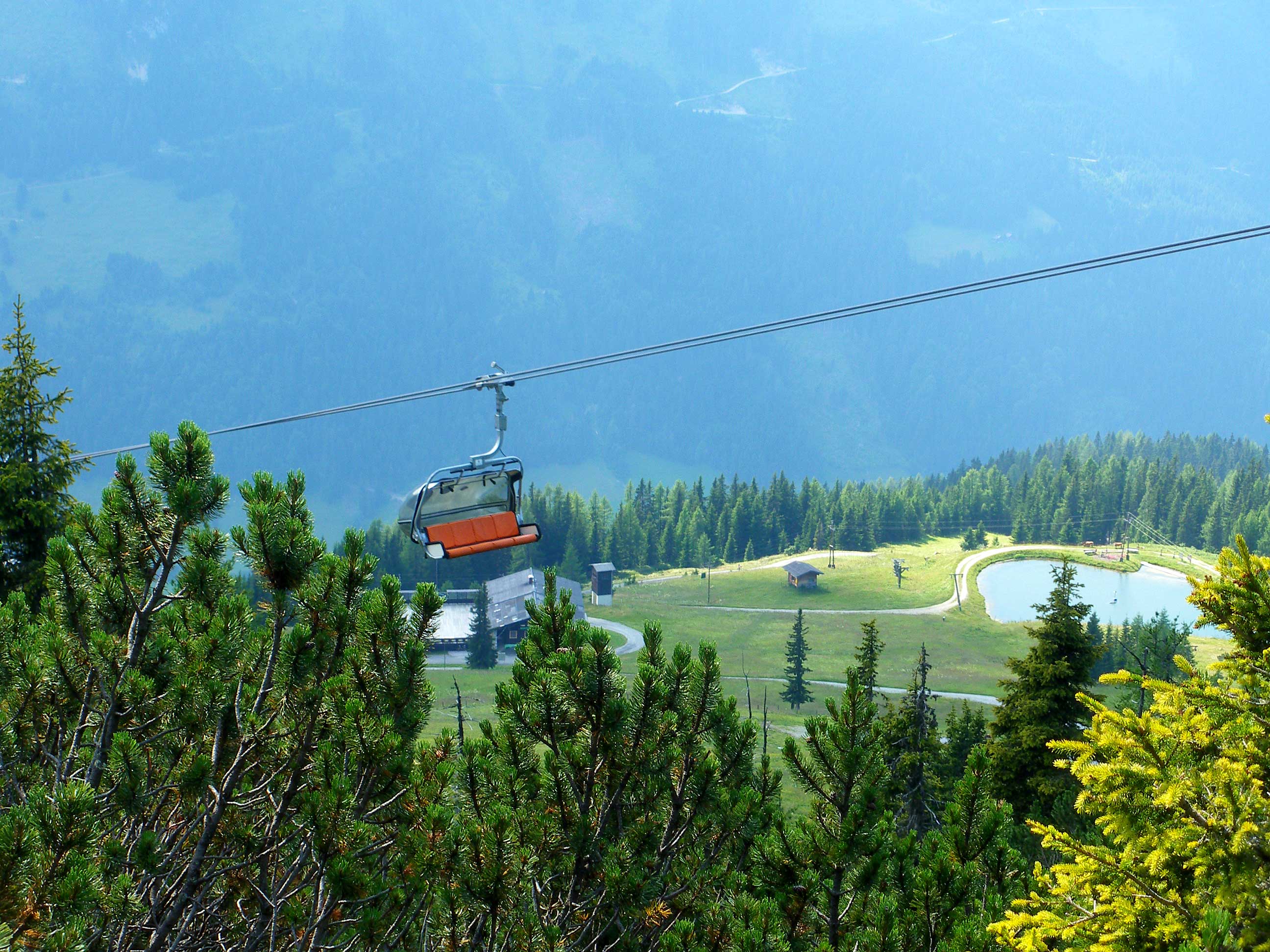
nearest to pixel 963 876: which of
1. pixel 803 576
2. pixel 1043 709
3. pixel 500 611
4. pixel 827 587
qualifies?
pixel 1043 709

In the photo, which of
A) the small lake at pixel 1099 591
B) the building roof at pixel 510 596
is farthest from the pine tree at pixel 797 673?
the small lake at pixel 1099 591

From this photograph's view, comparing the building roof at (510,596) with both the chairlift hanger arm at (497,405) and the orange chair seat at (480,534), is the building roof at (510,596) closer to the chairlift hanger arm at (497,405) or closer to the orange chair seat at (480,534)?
the chairlift hanger arm at (497,405)

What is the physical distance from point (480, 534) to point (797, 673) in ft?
285

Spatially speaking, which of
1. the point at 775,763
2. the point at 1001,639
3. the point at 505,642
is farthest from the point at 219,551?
the point at 1001,639

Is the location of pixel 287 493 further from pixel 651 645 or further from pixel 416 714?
pixel 651 645

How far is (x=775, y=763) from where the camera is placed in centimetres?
6781

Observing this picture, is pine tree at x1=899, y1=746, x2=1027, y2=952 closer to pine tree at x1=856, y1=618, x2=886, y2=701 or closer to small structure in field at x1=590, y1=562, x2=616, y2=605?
pine tree at x1=856, y1=618, x2=886, y2=701

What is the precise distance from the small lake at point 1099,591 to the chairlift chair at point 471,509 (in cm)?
13902

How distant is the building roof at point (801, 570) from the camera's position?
15012cm

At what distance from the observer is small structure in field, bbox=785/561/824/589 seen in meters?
150

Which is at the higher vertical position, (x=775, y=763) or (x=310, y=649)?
(x=310, y=649)

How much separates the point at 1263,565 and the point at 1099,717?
1425mm

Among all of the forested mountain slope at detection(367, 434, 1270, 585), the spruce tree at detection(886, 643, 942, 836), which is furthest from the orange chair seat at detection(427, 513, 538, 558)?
the forested mountain slope at detection(367, 434, 1270, 585)

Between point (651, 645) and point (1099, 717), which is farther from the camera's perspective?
point (651, 645)
